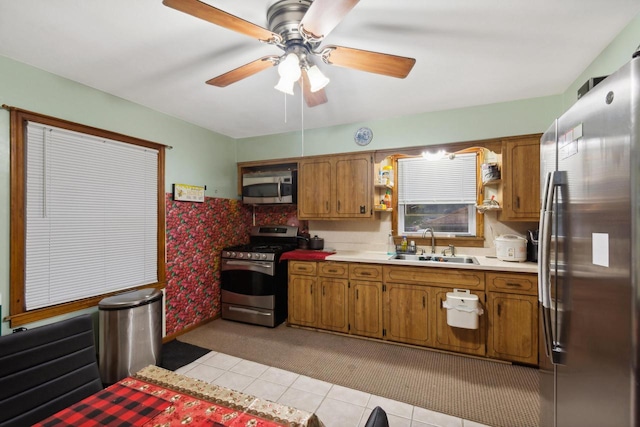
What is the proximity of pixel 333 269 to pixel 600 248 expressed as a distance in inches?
96.6

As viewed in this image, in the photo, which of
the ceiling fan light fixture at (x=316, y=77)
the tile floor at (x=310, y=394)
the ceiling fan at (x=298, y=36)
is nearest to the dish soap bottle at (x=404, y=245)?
the tile floor at (x=310, y=394)

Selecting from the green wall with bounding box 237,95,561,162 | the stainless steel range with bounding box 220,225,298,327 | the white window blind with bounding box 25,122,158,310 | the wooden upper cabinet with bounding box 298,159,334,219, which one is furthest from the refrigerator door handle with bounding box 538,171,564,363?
the white window blind with bounding box 25,122,158,310

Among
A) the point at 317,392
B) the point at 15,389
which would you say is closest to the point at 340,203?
the point at 317,392

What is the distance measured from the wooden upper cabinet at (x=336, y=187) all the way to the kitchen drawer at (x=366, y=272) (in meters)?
0.63

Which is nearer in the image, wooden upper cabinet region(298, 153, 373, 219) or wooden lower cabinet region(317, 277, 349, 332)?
wooden lower cabinet region(317, 277, 349, 332)

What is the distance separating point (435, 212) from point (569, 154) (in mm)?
2290

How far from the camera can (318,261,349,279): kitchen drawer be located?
124 inches

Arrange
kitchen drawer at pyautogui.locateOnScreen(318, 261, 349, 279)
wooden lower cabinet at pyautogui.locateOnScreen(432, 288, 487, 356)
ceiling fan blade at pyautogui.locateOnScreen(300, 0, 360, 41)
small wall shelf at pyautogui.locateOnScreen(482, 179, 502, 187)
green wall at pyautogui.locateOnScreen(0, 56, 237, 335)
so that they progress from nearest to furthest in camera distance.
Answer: ceiling fan blade at pyautogui.locateOnScreen(300, 0, 360, 41), green wall at pyautogui.locateOnScreen(0, 56, 237, 335), wooden lower cabinet at pyautogui.locateOnScreen(432, 288, 487, 356), small wall shelf at pyautogui.locateOnScreen(482, 179, 502, 187), kitchen drawer at pyautogui.locateOnScreen(318, 261, 349, 279)

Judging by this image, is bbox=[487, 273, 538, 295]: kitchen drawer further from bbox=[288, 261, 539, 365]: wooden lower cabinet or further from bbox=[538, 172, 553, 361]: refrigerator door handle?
bbox=[538, 172, 553, 361]: refrigerator door handle

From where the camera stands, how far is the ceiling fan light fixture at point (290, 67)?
5.26 ft

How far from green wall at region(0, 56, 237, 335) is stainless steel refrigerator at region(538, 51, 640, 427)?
336 cm

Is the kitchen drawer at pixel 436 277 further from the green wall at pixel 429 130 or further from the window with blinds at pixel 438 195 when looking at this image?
the green wall at pixel 429 130

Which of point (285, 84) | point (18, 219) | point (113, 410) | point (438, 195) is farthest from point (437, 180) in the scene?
point (18, 219)

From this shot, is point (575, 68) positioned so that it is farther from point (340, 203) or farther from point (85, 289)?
point (85, 289)
